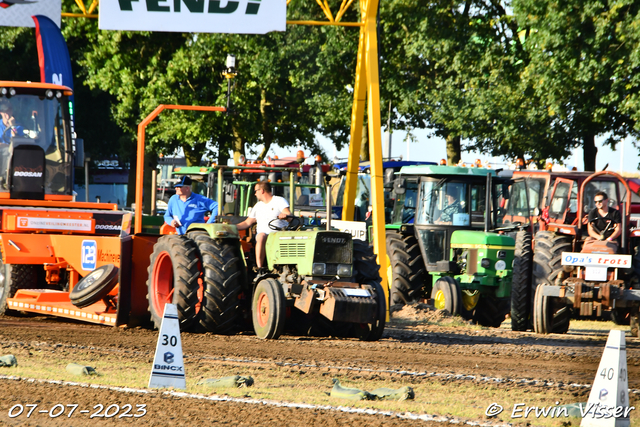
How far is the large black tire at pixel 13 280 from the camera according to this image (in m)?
12.1

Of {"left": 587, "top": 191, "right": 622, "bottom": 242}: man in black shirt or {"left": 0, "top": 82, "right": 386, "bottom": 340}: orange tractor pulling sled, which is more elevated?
{"left": 587, "top": 191, "right": 622, "bottom": 242}: man in black shirt

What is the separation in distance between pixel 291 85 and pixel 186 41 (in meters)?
3.73

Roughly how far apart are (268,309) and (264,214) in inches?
47.9

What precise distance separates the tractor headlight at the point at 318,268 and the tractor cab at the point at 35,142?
5.44 metres

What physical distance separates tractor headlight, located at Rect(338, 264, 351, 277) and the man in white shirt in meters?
0.89

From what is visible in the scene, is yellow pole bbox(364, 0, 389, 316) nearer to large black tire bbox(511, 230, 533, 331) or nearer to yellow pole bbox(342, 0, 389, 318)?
yellow pole bbox(342, 0, 389, 318)

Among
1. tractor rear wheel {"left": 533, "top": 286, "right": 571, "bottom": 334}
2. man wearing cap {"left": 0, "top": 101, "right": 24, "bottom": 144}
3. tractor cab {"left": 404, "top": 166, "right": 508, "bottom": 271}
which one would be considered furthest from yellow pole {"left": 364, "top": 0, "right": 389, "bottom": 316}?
man wearing cap {"left": 0, "top": 101, "right": 24, "bottom": 144}

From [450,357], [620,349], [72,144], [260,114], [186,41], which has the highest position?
[186,41]

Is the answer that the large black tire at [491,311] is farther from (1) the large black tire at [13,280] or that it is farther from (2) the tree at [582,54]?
(2) the tree at [582,54]

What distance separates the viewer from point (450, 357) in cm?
890

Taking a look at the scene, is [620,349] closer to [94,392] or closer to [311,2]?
[94,392]

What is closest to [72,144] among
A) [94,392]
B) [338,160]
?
[94,392]

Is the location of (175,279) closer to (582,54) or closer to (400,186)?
(400,186)

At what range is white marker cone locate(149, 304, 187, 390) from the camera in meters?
6.17
